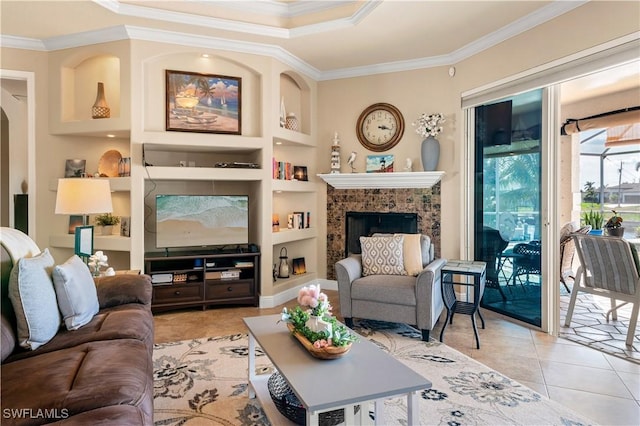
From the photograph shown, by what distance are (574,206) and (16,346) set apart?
23.5 ft

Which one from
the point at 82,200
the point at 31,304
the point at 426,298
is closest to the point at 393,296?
the point at 426,298

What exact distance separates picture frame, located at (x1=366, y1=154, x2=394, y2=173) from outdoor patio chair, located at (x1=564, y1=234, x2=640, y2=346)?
2.10 meters

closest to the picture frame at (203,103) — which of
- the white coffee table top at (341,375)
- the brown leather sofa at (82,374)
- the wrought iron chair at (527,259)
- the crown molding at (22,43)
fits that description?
the crown molding at (22,43)

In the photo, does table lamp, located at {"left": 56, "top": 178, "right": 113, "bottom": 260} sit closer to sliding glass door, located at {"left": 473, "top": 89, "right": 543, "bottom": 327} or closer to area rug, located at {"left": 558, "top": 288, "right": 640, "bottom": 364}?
sliding glass door, located at {"left": 473, "top": 89, "right": 543, "bottom": 327}

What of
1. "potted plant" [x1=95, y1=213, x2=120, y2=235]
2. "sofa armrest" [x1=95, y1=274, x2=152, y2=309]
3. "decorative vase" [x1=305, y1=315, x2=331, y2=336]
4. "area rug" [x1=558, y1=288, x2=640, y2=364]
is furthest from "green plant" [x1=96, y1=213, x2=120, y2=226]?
"area rug" [x1=558, y1=288, x2=640, y2=364]

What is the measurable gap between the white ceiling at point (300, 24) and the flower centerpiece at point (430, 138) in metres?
0.67

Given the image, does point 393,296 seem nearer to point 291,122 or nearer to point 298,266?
point 298,266

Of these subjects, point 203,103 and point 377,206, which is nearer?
point 203,103

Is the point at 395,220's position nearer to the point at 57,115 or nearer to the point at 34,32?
the point at 57,115

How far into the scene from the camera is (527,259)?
3.84 metres

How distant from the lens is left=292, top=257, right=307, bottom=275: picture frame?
16.7 feet

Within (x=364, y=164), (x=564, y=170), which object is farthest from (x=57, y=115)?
(x=564, y=170)

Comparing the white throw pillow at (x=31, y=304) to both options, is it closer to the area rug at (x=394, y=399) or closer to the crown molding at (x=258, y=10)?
the area rug at (x=394, y=399)

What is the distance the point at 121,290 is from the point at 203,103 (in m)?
2.31
